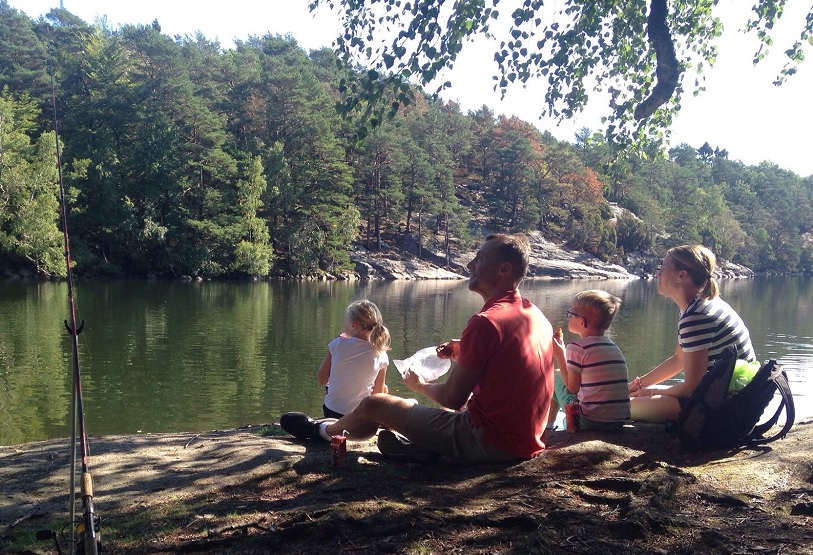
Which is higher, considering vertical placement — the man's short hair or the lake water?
the man's short hair

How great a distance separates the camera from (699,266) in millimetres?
4480

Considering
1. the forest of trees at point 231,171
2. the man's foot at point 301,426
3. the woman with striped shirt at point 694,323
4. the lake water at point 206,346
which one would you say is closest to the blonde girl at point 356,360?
the man's foot at point 301,426

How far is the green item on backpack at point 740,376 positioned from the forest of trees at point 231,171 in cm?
2979

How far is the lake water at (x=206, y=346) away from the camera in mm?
10969

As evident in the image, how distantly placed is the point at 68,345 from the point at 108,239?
29.1m

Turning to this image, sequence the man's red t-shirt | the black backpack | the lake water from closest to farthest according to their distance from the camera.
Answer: the man's red t-shirt < the black backpack < the lake water

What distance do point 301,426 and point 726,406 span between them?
9.13ft

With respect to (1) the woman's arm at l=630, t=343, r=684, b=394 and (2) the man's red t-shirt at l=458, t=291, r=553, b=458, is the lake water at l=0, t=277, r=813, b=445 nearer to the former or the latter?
(1) the woman's arm at l=630, t=343, r=684, b=394

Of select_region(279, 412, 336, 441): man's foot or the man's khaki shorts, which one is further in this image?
select_region(279, 412, 336, 441): man's foot

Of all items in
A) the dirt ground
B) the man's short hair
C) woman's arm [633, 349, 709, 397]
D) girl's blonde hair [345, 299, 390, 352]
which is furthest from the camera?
girl's blonde hair [345, 299, 390, 352]

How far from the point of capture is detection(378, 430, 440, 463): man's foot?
3.74 meters

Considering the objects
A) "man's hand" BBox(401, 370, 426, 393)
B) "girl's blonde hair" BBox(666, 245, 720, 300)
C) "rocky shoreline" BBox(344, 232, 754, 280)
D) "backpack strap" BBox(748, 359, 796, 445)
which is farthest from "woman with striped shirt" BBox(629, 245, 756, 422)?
"rocky shoreline" BBox(344, 232, 754, 280)

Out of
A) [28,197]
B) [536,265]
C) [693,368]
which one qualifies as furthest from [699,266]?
[536,265]

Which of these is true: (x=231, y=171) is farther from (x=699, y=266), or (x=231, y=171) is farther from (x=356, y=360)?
(x=699, y=266)
